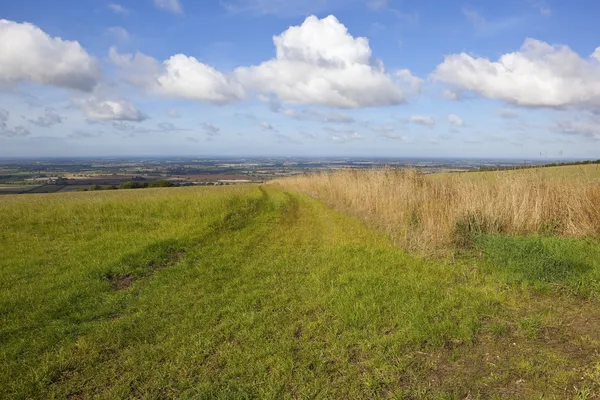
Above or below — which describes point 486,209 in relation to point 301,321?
above

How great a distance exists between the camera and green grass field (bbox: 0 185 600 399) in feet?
12.1

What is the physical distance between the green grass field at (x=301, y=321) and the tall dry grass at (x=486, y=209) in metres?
0.88

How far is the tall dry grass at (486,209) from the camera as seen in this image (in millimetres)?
9188

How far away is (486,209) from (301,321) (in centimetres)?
708

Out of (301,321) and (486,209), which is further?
(486,209)

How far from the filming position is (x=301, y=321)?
5160mm

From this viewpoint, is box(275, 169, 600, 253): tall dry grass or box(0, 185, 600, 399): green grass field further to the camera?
box(275, 169, 600, 253): tall dry grass

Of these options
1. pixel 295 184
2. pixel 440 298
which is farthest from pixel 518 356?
pixel 295 184

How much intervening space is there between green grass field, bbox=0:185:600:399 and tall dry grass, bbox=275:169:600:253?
2.90 ft

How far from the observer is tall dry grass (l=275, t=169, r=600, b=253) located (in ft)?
30.1

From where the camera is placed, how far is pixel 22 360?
13.6 ft

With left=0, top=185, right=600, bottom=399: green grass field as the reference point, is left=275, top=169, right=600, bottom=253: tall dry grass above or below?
above

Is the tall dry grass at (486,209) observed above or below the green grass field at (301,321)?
above

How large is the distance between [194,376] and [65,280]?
477 centimetres
